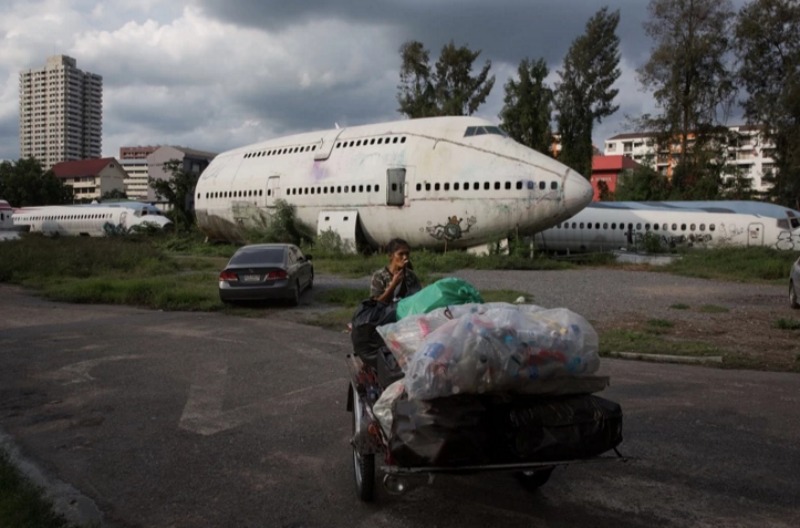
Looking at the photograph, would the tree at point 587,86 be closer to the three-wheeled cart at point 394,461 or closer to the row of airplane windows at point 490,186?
the row of airplane windows at point 490,186

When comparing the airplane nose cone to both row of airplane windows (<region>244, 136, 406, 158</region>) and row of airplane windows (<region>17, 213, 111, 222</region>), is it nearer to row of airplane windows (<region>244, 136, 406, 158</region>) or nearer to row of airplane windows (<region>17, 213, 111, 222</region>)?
row of airplane windows (<region>244, 136, 406, 158</region>)

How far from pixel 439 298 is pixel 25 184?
10071 cm

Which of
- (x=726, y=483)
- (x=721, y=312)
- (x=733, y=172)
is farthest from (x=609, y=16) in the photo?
(x=726, y=483)

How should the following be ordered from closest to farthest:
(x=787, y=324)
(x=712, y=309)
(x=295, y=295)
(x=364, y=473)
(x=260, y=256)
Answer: (x=364, y=473), (x=787, y=324), (x=712, y=309), (x=295, y=295), (x=260, y=256)

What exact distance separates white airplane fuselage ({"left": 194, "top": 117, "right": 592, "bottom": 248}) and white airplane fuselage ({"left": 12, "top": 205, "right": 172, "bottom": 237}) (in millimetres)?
21409

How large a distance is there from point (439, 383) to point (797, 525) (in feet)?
8.46

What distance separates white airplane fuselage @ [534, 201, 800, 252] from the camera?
31453 mm

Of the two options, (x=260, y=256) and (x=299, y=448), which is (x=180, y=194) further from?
(x=299, y=448)

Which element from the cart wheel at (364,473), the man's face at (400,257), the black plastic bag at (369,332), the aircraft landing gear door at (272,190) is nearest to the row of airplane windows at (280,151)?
the aircraft landing gear door at (272,190)

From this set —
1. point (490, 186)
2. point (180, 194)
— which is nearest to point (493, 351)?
point (490, 186)

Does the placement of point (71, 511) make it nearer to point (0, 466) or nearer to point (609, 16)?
point (0, 466)

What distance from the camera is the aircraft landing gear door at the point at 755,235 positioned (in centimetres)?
3128

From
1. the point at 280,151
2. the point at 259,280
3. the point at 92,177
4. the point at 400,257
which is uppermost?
the point at 92,177

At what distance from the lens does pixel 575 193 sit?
81.9ft
